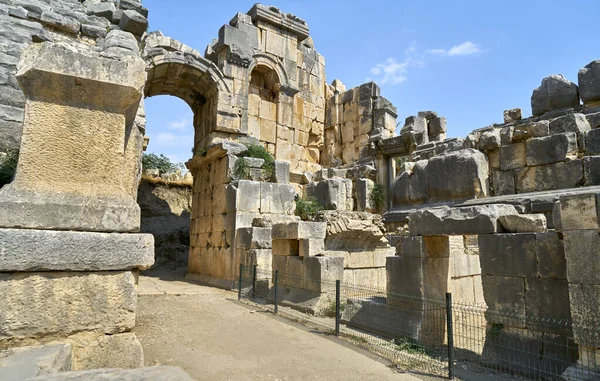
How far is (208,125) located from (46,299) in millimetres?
11225

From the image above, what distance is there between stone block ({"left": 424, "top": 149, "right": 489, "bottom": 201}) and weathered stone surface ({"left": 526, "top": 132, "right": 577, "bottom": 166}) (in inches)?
38.2

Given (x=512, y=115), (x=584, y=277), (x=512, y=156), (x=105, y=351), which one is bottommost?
(x=105, y=351)

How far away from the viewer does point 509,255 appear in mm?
4441

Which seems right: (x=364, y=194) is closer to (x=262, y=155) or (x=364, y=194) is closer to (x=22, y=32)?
(x=262, y=155)

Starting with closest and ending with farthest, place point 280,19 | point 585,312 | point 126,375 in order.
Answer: point 126,375
point 585,312
point 280,19

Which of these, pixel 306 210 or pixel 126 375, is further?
pixel 306 210

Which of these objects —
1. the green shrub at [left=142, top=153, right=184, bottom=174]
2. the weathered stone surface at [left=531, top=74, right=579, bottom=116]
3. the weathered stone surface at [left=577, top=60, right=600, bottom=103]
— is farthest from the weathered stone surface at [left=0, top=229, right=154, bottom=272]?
the green shrub at [left=142, top=153, right=184, bottom=174]

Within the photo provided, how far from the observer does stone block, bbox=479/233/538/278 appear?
168 inches

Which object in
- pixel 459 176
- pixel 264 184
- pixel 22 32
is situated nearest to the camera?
pixel 22 32

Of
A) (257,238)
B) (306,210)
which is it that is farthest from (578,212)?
(306,210)

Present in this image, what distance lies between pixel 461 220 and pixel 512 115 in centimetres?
683

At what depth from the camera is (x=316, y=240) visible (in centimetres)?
749

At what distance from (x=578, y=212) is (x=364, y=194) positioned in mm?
9948

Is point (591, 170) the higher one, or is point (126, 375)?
point (591, 170)
